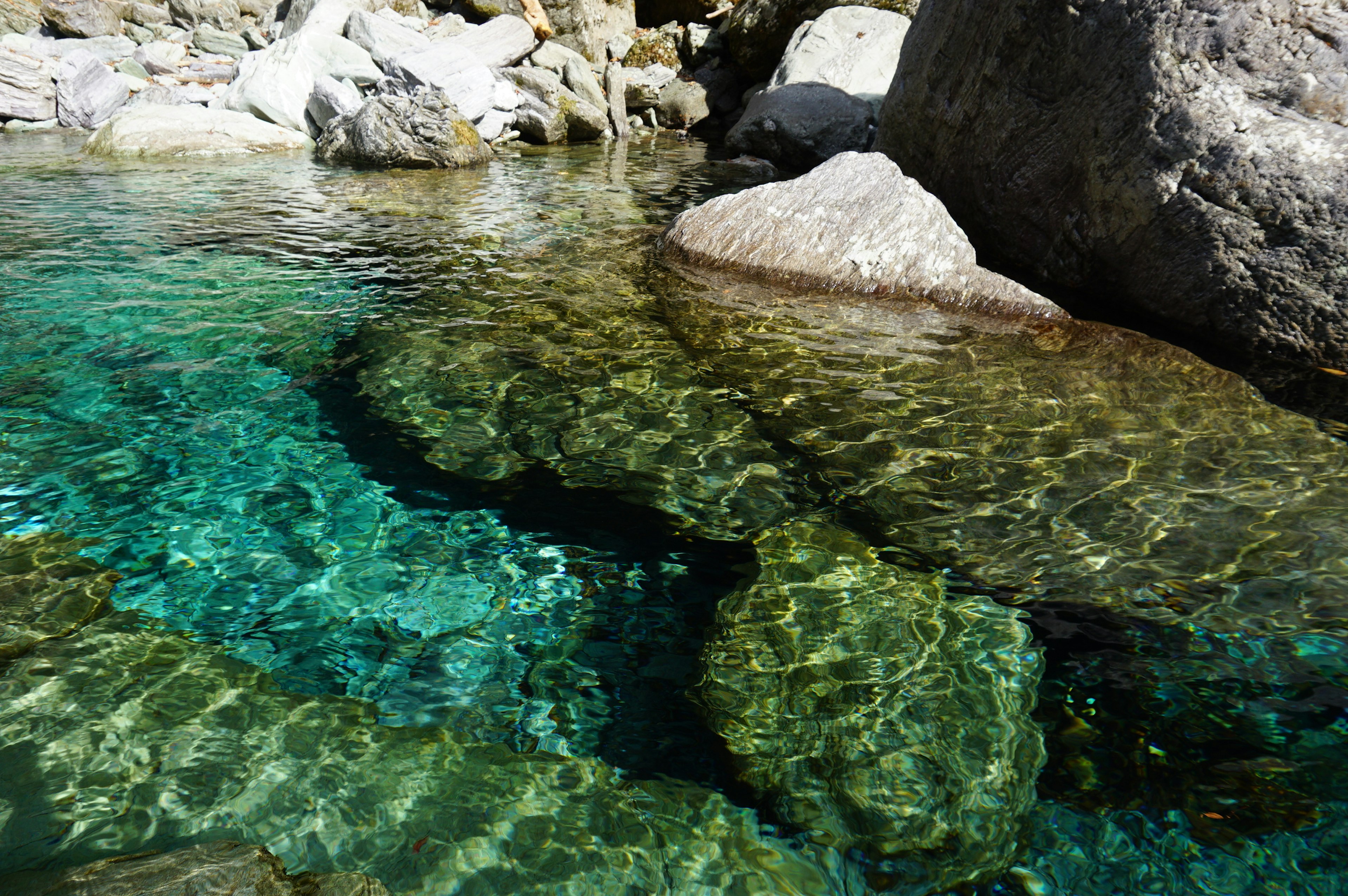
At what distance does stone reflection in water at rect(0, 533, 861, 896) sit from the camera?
6.41 ft

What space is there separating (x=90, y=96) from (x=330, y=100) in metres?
6.49

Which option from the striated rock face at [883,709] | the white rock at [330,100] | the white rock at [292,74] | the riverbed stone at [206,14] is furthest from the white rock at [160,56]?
the striated rock face at [883,709]

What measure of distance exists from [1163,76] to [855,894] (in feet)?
18.4

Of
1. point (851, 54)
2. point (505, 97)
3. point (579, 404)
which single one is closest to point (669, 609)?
point (579, 404)

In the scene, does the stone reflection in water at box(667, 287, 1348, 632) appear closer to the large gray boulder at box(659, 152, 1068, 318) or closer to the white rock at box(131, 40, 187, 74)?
the large gray boulder at box(659, 152, 1068, 318)

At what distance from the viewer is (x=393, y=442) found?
3951 mm

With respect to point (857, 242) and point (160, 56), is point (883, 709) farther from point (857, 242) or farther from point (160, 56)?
point (160, 56)

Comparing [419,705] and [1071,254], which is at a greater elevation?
[1071,254]

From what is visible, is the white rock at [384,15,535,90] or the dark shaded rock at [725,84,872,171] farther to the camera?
the white rock at [384,15,535,90]

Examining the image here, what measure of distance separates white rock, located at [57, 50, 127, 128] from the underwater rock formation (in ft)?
63.8

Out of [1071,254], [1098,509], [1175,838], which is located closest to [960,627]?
[1175,838]

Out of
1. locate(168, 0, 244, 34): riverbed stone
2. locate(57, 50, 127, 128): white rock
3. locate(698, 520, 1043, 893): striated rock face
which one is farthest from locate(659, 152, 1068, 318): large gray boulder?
locate(168, 0, 244, 34): riverbed stone

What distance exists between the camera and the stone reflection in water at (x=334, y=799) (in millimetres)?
1955

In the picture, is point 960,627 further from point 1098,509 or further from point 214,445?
point 214,445
